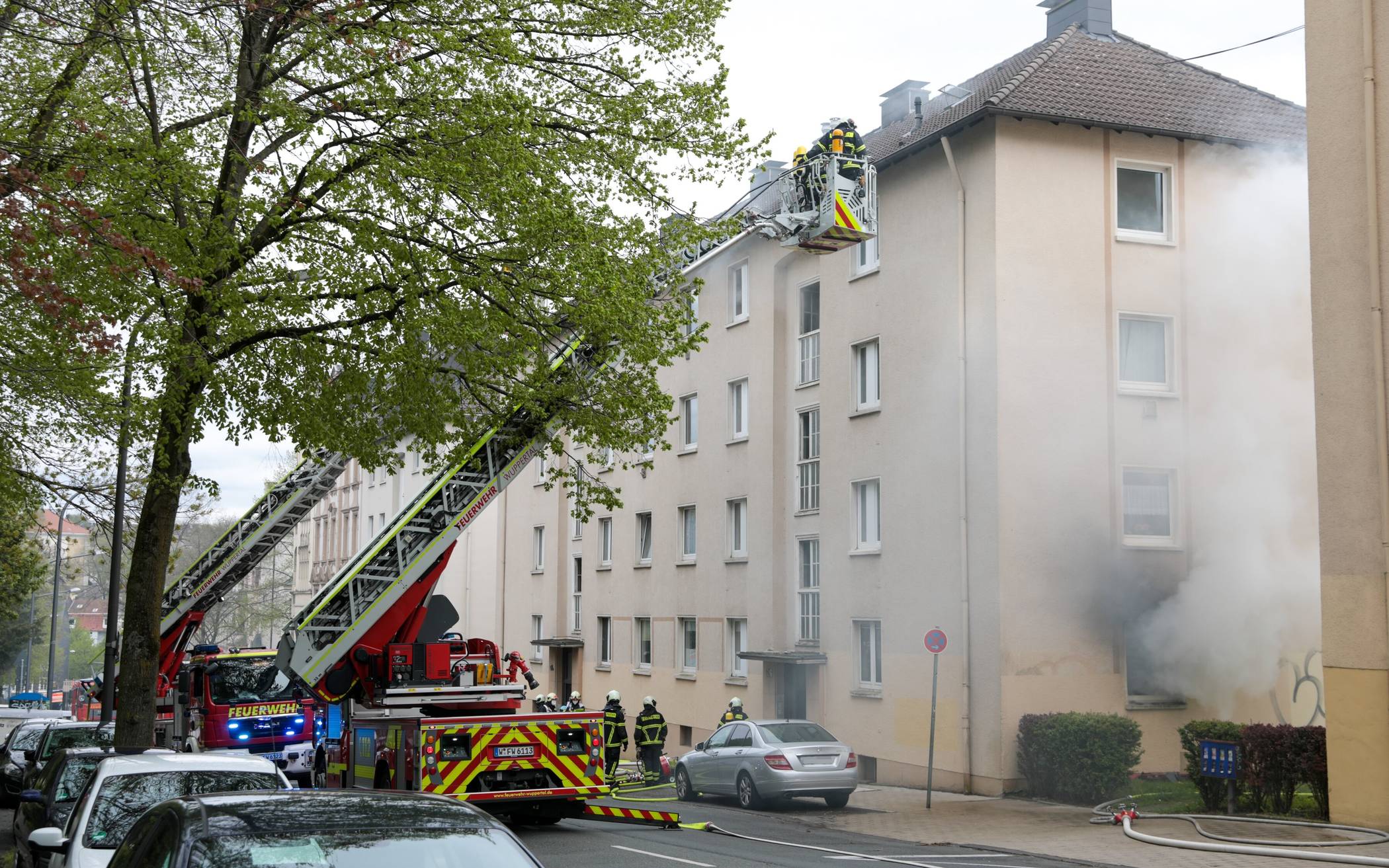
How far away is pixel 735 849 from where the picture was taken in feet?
46.5

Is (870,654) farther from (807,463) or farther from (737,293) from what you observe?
(737,293)

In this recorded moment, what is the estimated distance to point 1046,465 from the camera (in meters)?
21.4

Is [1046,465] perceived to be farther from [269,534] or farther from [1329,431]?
[269,534]

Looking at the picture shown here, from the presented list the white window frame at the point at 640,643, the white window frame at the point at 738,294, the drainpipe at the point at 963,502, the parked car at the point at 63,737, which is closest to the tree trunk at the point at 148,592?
the parked car at the point at 63,737

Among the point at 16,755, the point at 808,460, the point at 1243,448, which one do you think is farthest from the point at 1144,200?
the point at 16,755

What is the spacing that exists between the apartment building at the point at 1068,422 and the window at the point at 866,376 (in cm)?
6

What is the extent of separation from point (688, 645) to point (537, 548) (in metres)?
9.79

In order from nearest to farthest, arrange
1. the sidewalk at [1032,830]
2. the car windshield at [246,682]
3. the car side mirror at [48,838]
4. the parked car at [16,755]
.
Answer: the car side mirror at [48,838]
the sidewalk at [1032,830]
the car windshield at [246,682]
the parked car at [16,755]

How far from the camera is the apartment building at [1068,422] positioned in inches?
829

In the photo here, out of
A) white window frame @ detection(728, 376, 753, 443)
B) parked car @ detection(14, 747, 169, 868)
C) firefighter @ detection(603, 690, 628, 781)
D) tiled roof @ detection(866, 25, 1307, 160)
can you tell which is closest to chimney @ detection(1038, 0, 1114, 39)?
tiled roof @ detection(866, 25, 1307, 160)

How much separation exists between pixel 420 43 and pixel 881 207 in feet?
43.4

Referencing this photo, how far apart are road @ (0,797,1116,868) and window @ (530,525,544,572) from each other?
69.5 feet

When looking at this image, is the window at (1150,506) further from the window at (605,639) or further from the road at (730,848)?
the window at (605,639)

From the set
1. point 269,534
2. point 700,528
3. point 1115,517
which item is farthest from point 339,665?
point 700,528
